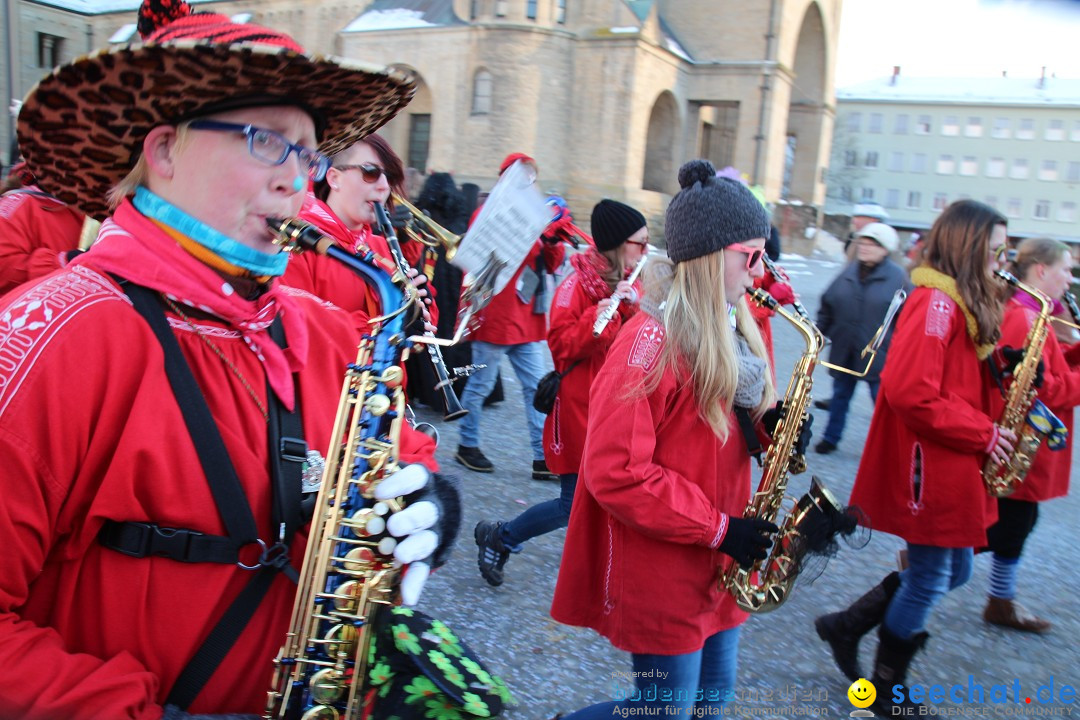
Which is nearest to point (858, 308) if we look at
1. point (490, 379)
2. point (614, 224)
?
point (490, 379)

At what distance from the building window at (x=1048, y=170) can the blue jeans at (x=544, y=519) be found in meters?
65.4

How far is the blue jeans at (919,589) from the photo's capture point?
3217 mm

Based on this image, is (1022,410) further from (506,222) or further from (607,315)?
(506,222)

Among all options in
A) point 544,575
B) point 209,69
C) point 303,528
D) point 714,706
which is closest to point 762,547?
point 714,706

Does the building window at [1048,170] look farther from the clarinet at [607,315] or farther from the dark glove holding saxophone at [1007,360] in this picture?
the clarinet at [607,315]

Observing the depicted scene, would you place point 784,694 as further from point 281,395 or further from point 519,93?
point 519,93

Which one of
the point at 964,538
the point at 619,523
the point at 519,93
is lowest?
the point at 964,538

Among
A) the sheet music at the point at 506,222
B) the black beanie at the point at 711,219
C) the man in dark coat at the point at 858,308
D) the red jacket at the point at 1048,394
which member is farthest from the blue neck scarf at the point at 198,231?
the man in dark coat at the point at 858,308

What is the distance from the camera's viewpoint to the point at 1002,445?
3.22m

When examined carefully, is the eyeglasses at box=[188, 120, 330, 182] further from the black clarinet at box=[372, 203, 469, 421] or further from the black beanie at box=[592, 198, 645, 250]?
the black beanie at box=[592, 198, 645, 250]

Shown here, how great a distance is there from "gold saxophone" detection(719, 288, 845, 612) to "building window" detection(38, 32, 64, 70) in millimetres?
44944

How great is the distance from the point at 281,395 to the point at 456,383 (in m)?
5.19

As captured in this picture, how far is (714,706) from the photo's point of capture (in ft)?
8.34

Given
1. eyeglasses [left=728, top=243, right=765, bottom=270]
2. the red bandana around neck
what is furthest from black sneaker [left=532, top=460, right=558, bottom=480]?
the red bandana around neck
